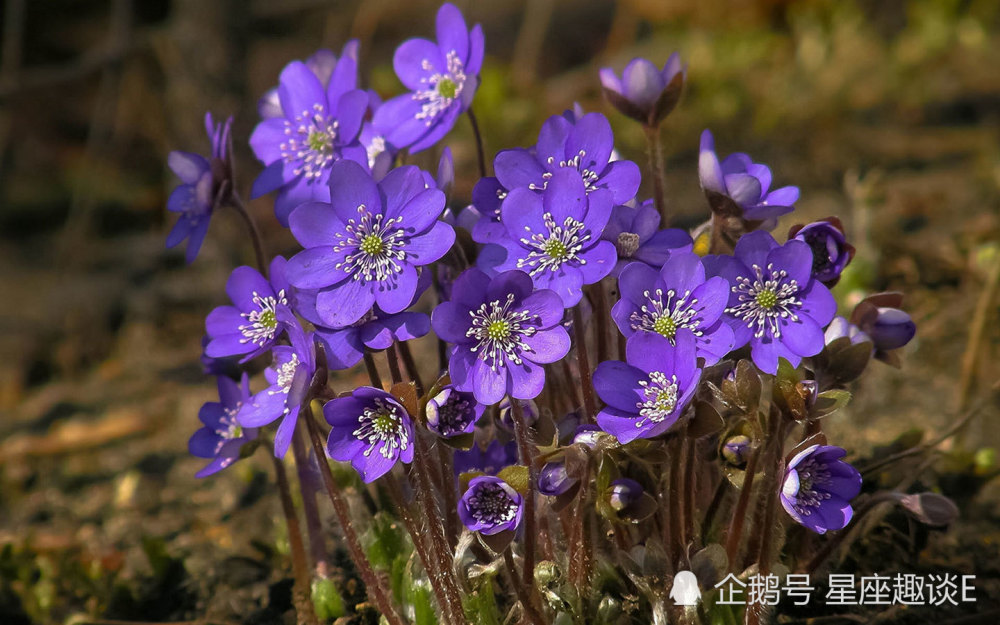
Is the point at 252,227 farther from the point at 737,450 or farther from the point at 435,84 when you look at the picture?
the point at 737,450

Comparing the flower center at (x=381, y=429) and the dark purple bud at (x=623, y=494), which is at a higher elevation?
the flower center at (x=381, y=429)

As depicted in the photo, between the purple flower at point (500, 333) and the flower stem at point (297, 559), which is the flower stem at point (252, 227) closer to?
the flower stem at point (297, 559)

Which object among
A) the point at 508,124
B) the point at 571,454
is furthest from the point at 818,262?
the point at 508,124

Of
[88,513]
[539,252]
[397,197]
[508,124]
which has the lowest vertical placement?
[88,513]

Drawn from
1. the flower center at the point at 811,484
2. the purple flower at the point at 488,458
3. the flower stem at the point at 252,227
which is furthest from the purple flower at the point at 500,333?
the flower stem at the point at 252,227

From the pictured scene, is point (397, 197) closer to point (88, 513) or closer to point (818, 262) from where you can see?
point (818, 262)

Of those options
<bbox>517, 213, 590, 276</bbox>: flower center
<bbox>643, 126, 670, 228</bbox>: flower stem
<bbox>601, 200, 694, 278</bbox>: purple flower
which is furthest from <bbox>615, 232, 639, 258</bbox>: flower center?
<bbox>643, 126, 670, 228</bbox>: flower stem
